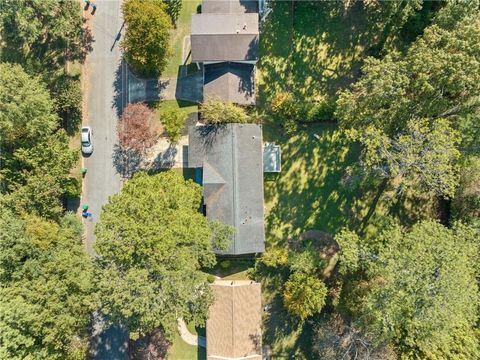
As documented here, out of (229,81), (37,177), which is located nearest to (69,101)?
(37,177)

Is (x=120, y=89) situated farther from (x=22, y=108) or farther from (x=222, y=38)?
(x=222, y=38)

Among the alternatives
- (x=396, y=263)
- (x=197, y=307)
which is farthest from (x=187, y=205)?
(x=396, y=263)

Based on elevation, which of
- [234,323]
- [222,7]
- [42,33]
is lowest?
[234,323]

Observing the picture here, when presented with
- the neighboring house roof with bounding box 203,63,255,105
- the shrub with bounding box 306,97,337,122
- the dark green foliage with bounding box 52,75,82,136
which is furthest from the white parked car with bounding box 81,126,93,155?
the shrub with bounding box 306,97,337,122

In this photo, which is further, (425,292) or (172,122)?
(172,122)

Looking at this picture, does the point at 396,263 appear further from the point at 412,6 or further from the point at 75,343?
the point at 75,343

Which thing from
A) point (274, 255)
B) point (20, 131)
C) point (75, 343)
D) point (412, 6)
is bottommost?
point (75, 343)

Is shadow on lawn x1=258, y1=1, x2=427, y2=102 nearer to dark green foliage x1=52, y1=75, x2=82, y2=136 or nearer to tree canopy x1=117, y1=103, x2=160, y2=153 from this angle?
tree canopy x1=117, y1=103, x2=160, y2=153
